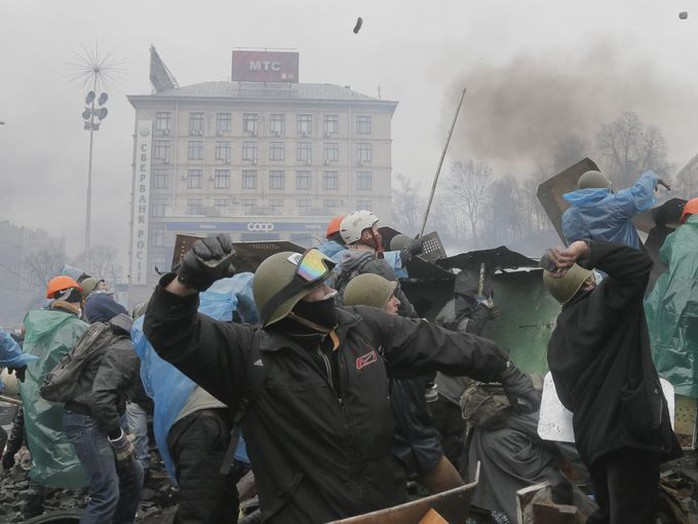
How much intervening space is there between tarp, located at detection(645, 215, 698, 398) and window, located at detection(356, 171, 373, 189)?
61097 mm

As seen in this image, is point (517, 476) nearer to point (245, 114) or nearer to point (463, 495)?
point (463, 495)

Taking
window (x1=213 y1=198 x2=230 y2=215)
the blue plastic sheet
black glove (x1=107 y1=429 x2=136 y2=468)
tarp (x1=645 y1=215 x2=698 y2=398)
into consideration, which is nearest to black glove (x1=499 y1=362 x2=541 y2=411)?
the blue plastic sheet

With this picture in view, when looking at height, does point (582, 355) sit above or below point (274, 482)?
above

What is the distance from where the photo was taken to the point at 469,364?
2539mm

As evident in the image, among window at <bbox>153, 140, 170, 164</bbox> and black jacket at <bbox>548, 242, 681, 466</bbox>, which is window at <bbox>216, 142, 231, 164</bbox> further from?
black jacket at <bbox>548, 242, 681, 466</bbox>

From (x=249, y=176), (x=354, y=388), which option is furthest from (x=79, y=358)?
(x=249, y=176)

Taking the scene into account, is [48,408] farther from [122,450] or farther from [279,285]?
[279,285]

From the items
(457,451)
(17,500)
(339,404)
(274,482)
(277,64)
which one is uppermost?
(277,64)

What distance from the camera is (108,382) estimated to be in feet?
14.9

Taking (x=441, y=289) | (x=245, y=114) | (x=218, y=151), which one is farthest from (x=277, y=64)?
(x=441, y=289)

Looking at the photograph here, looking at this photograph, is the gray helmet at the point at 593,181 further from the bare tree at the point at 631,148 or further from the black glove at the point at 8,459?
the bare tree at the point at 631,148

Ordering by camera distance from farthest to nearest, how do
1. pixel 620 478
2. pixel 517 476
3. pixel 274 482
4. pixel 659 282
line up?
pixel 659 282 < pixel 517 476 < pixel 620 478 < pixel 274 482

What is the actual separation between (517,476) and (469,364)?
218 cm

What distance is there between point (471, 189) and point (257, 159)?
42689 millimetres
